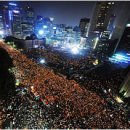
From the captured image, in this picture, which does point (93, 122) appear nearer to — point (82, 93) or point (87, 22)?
point (82, 93)

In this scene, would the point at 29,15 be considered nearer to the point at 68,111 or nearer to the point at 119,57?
the point at 119,57

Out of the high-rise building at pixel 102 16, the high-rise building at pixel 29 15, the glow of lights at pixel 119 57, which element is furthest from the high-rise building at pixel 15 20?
the glow of lights at pixel 119 57

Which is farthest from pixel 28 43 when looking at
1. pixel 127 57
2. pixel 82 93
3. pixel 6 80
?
pixel 82 93

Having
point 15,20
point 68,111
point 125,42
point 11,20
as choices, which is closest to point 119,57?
point 125,42

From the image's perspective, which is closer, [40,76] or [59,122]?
[59,122]

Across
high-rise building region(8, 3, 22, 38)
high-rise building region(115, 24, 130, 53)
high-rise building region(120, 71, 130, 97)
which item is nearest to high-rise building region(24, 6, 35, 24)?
high-rise building region(8, 3, 22, 38)

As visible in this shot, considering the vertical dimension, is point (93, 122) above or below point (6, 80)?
above

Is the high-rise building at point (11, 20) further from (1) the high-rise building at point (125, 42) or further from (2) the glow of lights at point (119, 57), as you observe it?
Result: (2) the glow of lights at point (119, 57)

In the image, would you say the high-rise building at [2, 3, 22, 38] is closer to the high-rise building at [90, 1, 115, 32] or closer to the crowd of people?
the high-rise building at [90, 1, 115, 32]
